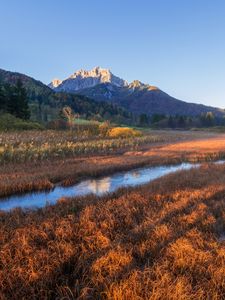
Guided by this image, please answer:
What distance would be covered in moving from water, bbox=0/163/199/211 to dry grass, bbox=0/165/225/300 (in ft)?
7.87

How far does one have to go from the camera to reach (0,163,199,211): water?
12531 mm

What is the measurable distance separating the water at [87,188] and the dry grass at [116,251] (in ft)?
7.87

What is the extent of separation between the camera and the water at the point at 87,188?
493 inches

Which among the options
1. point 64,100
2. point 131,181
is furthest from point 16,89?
point 64,100

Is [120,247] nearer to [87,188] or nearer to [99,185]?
[87,188]

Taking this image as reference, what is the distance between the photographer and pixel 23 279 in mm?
5520

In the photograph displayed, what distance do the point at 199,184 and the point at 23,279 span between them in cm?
985

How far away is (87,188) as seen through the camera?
1535 centimetres

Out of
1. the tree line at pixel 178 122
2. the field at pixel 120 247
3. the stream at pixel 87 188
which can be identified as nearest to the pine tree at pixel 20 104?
the stream at pixel 87 188

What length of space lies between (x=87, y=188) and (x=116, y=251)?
8.94 meters

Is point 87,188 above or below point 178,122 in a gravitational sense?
below

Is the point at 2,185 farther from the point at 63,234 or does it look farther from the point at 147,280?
the point at 147,280

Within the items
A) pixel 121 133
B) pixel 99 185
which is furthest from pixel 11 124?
pixel 99 185

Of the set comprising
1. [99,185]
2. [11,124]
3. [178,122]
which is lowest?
[99,185]
